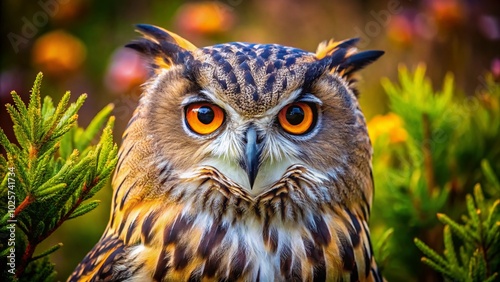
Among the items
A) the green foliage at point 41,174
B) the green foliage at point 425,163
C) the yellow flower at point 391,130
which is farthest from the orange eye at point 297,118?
the yellow flower at point 391,130

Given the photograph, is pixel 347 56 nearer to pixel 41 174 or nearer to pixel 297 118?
pixel 297 118

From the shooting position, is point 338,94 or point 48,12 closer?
point 338,94

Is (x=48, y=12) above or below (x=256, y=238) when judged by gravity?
above

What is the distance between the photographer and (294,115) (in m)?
1.50

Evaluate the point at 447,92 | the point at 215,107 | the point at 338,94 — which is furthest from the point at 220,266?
the point at 447,92

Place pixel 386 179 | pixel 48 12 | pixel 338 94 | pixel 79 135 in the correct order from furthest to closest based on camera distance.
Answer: pixel 48 12, pixel 386 179, pixel 79 135, pixel 338 94

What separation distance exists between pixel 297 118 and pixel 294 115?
0.04 feet

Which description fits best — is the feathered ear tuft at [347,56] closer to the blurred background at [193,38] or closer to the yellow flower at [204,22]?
the blurred background at [193,38]

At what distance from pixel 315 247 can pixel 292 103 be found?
1.12 ft

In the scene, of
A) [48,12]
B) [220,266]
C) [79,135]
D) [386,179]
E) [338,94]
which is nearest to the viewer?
[220,266]

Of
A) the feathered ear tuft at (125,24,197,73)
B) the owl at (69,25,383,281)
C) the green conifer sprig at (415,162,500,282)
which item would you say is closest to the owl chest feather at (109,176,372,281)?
the owl at (69,25,383,281)

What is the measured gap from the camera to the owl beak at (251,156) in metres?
1.40

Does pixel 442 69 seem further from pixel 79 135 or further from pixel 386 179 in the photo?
pixel 79 135

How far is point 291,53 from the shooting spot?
4.99 ft
